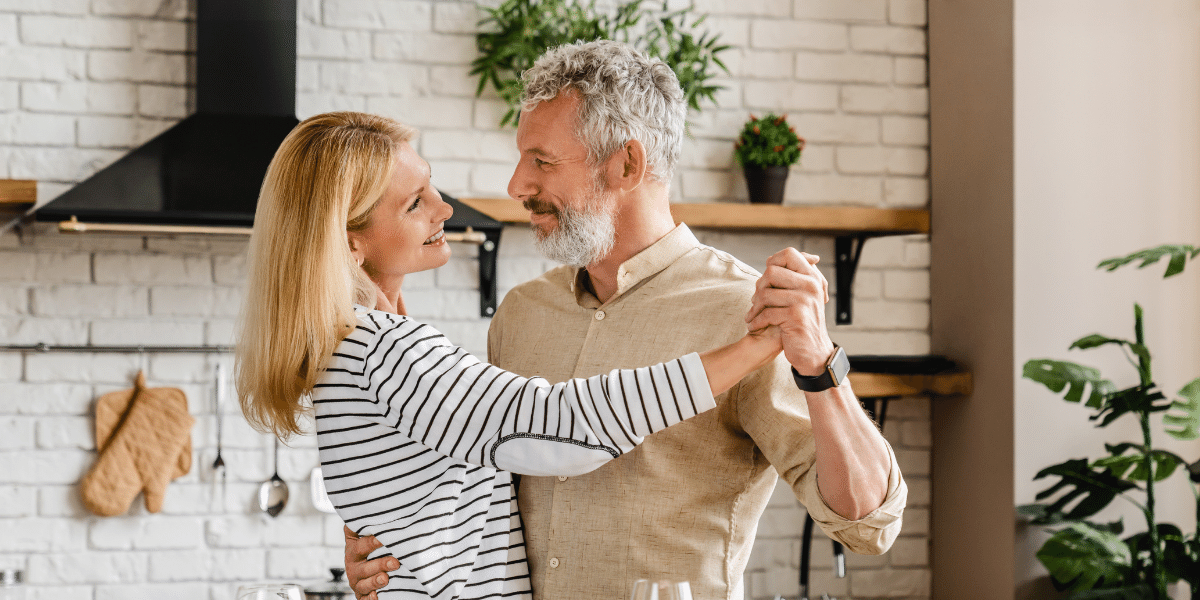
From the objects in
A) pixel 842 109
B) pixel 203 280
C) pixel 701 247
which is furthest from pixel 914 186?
pixel 203 280

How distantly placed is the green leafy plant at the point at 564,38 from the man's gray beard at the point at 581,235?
46.1 inches

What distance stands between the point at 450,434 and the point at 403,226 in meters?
0.32

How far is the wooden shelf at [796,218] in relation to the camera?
8.00ft

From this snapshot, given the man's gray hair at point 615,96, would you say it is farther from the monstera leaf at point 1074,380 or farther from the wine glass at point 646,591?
the monstera leaf at point 1074,380

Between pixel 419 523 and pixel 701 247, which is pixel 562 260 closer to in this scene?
pixel 701 247

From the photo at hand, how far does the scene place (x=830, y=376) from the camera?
104cm

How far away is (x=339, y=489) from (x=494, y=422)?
0.84 feet

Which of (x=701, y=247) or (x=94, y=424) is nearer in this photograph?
(x=701, y=247)

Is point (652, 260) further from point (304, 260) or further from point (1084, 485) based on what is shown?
point (1084, 485)

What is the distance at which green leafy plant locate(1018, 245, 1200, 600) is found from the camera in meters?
2.07

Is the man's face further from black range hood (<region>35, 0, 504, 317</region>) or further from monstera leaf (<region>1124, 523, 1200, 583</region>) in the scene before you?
monstera leaf (<region>1124, 523, 1200, 583</region>)

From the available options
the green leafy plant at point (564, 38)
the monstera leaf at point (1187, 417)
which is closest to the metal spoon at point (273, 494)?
the green leafy plant at point (564, 38)

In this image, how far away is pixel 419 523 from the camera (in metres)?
1.14

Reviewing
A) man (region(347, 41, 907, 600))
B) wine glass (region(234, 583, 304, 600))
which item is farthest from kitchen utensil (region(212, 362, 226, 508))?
wine glass (region(234, 583, 304, 600))
